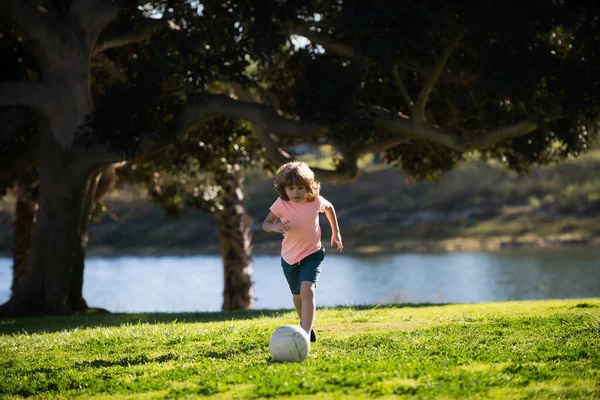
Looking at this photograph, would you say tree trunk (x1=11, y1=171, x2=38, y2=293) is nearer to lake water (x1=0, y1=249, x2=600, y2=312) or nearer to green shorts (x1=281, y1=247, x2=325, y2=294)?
lake water (x1=0, y1=249, x2=600, y2=312)

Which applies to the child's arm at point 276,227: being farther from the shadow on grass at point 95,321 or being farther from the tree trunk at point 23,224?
the tree trunk at point 23,224

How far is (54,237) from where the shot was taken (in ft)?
53.6

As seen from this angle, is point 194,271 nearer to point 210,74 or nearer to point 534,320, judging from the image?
point 210,74

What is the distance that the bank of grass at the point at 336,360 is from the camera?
688 centimetres

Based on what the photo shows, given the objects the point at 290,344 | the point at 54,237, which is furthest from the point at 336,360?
the point at 54,237

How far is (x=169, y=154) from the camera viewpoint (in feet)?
67.7

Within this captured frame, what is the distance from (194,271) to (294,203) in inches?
1522

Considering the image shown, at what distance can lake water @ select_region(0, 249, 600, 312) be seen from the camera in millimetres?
30031

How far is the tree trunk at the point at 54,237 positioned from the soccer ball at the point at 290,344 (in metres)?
9.30

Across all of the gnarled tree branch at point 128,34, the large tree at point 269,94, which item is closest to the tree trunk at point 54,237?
the large tree at point 269,94

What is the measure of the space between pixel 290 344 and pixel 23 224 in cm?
1706

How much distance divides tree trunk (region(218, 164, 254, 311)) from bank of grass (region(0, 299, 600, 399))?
39.4 ft

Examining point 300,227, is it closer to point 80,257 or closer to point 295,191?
point 295,191

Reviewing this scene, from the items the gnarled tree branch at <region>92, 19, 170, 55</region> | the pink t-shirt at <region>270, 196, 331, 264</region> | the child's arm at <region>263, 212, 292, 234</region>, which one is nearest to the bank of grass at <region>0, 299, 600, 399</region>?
the pink t-shirt at <region>270, 196, 331, 264</region>
